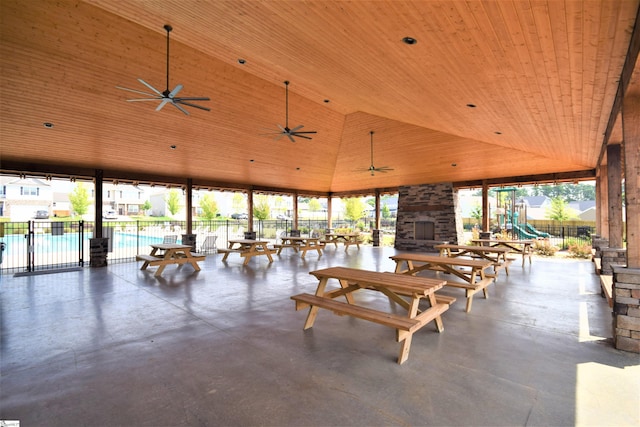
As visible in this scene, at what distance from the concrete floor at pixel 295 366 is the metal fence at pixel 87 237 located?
3382 millimetres

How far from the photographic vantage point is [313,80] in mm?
6238

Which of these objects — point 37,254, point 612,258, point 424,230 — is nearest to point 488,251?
point 612,258

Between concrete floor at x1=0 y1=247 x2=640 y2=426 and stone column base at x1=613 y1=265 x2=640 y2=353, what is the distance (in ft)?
0.53

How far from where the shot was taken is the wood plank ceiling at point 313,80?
2.83 metres

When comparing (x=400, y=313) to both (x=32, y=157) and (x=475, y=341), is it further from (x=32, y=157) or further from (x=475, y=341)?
(x=32, y=157)

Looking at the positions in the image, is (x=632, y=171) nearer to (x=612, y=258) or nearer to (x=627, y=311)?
(x=627, y=311)

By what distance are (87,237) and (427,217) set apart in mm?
18505

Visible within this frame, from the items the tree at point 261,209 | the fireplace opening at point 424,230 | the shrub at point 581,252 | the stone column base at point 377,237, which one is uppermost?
the tree at point 261,209

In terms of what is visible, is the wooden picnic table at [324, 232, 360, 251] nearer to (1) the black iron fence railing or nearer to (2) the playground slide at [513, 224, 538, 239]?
(1) the black iron fence railing

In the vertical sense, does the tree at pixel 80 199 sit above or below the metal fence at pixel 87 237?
above

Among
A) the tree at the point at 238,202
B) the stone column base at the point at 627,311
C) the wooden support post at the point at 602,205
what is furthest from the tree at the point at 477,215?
the tree at the point at 238,202

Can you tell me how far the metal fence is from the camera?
896 centimetres

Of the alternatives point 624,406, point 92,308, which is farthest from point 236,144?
point 624,406

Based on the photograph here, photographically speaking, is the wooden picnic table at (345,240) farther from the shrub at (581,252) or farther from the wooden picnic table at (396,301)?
the wooden picnic table at (396,301)
